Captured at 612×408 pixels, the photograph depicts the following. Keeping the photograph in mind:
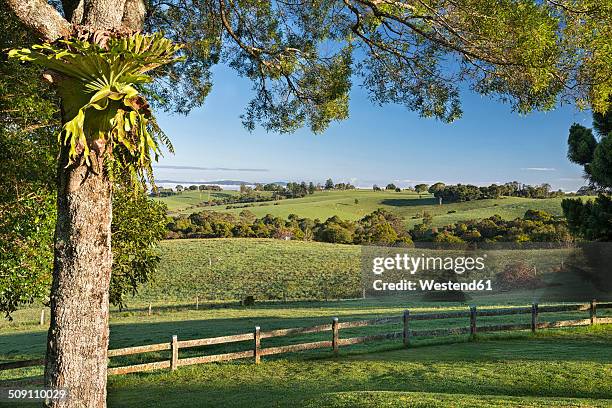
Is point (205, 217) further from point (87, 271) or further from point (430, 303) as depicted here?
point (87, 271)

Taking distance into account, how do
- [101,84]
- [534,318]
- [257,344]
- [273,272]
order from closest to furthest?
[101,84] < [257,344] < [534,318] < [273,272]

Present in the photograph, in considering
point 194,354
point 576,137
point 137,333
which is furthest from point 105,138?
point 576,137

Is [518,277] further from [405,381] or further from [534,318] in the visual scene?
[405,381]

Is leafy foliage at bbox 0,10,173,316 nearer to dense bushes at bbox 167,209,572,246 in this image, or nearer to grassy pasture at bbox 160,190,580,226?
dense bushes at bbox 167,209,572,246

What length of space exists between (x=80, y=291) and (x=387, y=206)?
273 feet

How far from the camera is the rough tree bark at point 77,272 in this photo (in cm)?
552

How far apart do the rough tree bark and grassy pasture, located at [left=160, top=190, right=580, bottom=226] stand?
67398 millimetres

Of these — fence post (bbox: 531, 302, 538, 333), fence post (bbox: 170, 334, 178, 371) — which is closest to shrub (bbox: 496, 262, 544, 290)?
fence post (bbox: 531, 302, 538, 333)

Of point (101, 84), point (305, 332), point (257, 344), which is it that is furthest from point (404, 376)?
point (101, 84)

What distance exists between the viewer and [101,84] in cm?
530

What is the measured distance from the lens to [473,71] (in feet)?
34.8

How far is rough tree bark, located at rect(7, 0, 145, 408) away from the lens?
18.1 feet

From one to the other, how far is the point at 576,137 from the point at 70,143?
2633 cm

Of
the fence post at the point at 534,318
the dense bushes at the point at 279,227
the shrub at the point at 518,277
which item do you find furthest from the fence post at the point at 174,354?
the dense bushes at the point at 279,227
